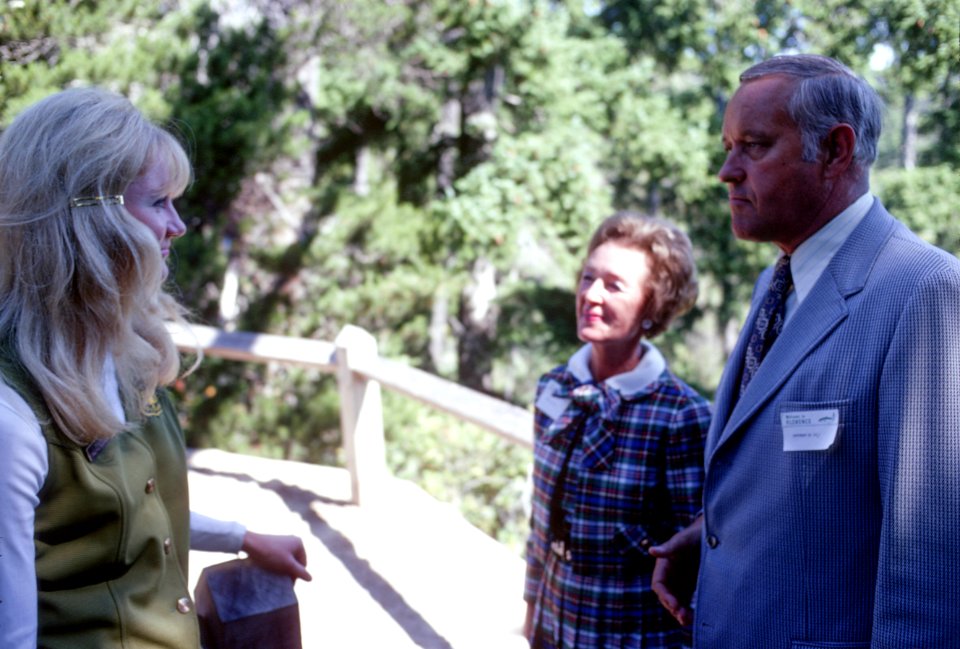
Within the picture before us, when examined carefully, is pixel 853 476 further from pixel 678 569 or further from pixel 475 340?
pixel 475 340

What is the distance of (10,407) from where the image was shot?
1085 mm

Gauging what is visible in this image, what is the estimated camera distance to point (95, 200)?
1.28 metres

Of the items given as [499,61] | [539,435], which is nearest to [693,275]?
[539,435]

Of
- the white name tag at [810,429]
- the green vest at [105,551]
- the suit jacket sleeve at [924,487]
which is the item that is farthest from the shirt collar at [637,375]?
the green vest at [105,551]

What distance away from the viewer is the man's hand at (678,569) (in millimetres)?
1733

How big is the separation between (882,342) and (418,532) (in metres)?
3.18

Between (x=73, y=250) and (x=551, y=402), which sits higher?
(x=73, y=250)

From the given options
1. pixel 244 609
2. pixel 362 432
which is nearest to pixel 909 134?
pixel 362 432

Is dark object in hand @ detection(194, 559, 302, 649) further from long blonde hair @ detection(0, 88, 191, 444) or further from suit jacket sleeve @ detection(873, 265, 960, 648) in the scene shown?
suit jacket sleeve @ detection(873, 265, 960, 648)

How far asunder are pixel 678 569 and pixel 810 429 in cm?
64

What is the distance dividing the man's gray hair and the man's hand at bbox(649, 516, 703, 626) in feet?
2.78

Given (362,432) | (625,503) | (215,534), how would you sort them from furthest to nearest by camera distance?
1. (362,432)
2. (625,503)
3. (215,534)

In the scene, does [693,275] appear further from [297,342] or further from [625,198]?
[625,198]

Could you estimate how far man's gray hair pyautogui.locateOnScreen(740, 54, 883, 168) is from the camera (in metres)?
1.42
